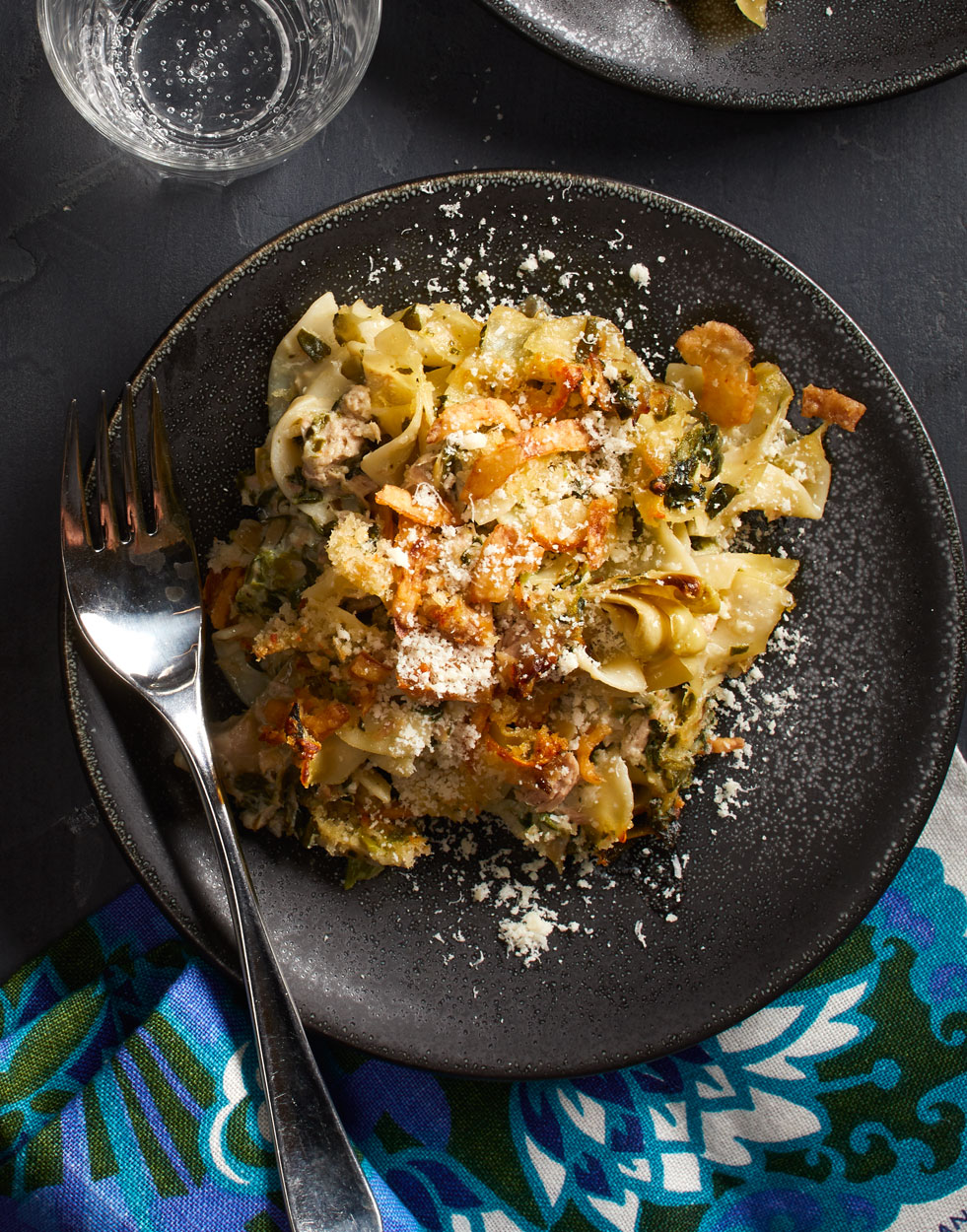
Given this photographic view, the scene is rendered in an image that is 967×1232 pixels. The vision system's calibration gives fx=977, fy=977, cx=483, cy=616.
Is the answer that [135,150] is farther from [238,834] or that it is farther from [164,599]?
[238,834]

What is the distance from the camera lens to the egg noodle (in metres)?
2.19

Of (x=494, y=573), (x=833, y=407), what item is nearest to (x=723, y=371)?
(x=833, y=407)

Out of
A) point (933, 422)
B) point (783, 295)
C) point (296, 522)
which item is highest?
point (783, 295)

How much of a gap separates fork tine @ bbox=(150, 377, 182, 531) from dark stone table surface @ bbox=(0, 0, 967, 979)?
47 cm

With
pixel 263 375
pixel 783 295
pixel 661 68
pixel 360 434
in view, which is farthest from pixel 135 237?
pixel 783 295

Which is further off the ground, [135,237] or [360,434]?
[135,237]

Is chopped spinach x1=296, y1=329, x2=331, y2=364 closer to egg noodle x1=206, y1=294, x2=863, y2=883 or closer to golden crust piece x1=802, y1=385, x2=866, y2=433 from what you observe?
egg noodle x1=206, y1=294, x2=863, y2=883

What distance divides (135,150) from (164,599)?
1.31 metres

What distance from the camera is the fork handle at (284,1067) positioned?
2359 millimetres

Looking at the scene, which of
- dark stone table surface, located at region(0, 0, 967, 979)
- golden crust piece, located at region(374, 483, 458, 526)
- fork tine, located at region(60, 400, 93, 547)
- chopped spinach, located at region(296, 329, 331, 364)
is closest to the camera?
golden crust piece, located at region(374, 483, 458, 526)

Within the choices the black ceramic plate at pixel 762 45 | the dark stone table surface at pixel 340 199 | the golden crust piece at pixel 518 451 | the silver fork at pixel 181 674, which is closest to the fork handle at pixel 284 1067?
the silver fork at pixel 181 674

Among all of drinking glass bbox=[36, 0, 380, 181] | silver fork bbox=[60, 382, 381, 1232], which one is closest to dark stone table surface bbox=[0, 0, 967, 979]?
drinking glass bbox=[36, 0, 380, 181]

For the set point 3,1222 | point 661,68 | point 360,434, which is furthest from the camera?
point 661,68

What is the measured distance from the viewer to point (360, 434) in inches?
92.6
